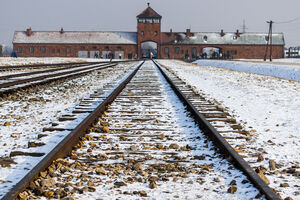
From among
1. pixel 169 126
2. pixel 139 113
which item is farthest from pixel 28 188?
pixel 139 113

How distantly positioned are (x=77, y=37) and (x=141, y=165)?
3471 inches

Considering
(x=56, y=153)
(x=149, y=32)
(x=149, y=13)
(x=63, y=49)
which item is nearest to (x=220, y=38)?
(x=149, y=32)

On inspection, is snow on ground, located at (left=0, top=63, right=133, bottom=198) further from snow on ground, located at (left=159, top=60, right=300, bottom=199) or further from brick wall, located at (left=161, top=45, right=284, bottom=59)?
brick wall, located at (left=161, top=45, right=284, bottom=59)

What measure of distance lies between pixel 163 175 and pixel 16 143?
2.27 m

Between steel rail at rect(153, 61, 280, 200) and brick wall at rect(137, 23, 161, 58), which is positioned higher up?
brick wall at rect(137, 23, 161, 58)

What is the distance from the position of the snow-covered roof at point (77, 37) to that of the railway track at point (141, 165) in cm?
8269

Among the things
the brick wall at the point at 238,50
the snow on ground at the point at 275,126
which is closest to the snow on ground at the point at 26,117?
the snow on ground at the point at 275,126

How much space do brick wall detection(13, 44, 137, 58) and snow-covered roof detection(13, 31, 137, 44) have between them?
988 mm

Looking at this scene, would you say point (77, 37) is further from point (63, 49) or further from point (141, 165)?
point (141, 165)

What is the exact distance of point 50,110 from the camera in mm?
7504

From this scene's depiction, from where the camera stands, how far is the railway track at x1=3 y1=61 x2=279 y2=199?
2998 mm

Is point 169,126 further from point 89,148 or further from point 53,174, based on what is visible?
point 53,174

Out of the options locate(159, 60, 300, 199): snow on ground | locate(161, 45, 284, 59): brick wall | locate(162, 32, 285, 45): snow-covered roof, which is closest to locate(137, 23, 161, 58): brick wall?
locate(162, 32, 285, 45): snow-covered roof

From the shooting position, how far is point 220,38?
9056 cm
